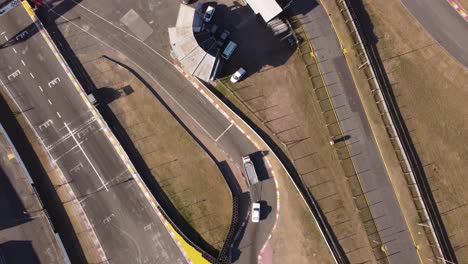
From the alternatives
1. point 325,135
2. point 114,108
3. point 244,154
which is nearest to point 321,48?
point 325,135

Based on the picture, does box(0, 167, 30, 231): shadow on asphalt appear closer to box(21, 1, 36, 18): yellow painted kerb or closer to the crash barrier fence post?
box(21, 1, 36, 18): yellow painted kerb

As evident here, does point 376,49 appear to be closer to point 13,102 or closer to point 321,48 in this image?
point 321,48

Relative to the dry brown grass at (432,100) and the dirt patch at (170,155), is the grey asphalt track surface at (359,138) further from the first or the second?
the dirt patch at (170,155)

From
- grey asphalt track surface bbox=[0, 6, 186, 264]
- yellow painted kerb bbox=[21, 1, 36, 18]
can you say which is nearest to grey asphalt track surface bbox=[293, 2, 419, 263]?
grey asphalt track surface bbox=[0, 6, 186, 264]

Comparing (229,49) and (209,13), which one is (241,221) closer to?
(229,49)

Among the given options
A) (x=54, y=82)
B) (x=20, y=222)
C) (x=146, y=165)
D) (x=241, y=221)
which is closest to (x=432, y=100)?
(x=241, y=221)

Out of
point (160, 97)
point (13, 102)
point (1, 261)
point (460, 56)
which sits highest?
point (13, 102)
